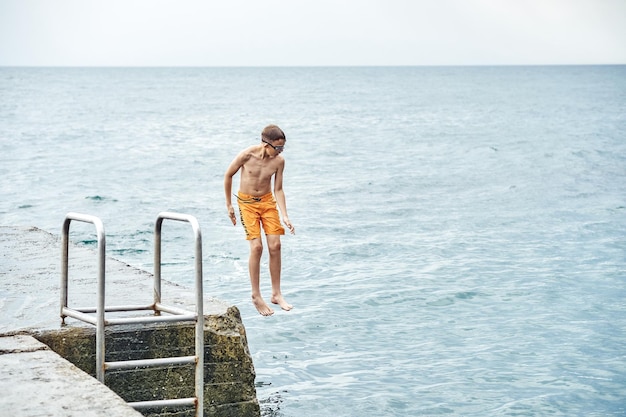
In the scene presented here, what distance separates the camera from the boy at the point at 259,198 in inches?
274

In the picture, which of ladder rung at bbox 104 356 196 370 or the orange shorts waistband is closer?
ladder rung at bbox 104 356 196 370

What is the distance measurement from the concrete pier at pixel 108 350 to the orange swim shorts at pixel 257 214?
70 cm

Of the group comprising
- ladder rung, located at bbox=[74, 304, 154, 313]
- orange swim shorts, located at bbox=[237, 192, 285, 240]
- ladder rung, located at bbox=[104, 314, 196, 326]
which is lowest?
ladder rung, located at bbox=[74, 304, 154, 313]

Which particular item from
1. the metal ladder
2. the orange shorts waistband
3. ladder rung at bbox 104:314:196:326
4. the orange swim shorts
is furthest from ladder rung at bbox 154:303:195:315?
the orange shorts waistband

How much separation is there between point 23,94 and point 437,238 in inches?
3489

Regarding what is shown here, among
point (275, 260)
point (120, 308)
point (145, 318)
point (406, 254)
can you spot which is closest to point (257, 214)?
point (275, 260)

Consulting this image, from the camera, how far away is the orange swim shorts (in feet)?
23.3

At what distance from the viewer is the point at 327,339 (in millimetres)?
10648

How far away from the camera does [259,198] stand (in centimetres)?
710

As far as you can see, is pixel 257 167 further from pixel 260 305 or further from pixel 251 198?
pixel 260 305

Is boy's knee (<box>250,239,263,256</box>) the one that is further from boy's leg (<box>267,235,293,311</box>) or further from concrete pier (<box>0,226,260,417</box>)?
concrete pier (<box>0,226,260,417</box>)

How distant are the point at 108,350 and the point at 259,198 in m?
1.81

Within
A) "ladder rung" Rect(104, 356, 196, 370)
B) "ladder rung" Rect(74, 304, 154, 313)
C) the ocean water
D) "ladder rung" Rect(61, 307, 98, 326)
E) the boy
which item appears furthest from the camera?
the ocean water

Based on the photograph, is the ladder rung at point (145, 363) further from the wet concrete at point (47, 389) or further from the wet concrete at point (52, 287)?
→ the wet concrete at point (52, 287)
